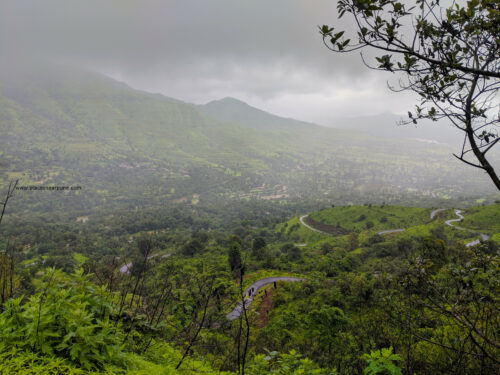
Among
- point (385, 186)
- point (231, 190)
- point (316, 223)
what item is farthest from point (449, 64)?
point (385, 186)

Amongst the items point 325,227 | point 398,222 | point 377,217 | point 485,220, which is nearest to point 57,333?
point 485,220

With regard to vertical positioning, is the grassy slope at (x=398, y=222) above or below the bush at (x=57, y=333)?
below

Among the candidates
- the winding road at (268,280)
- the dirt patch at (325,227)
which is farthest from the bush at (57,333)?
the dirt patch at (325,227)

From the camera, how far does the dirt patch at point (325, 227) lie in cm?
7306

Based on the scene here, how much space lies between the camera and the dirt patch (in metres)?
73.1

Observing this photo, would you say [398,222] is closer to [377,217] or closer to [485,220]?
[377,217]

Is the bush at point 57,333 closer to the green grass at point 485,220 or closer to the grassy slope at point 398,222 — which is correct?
the grassy slope at point 398,222

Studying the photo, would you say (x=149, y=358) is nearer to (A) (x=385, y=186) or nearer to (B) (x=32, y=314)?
(B) (x=32, y=314)

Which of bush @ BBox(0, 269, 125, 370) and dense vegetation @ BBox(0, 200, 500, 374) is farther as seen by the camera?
dense vegetation @ BBox(0, 200, 500, 374)

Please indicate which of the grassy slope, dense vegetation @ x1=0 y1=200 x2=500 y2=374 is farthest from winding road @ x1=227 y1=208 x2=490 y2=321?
the grassy slope

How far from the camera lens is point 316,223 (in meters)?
83.2

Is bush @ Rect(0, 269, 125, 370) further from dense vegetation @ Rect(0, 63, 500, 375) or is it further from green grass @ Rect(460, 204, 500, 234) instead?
green grass @ Rect(460, 204, 500, 234)

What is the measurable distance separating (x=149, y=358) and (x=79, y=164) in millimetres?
223055

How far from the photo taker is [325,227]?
78875mm
